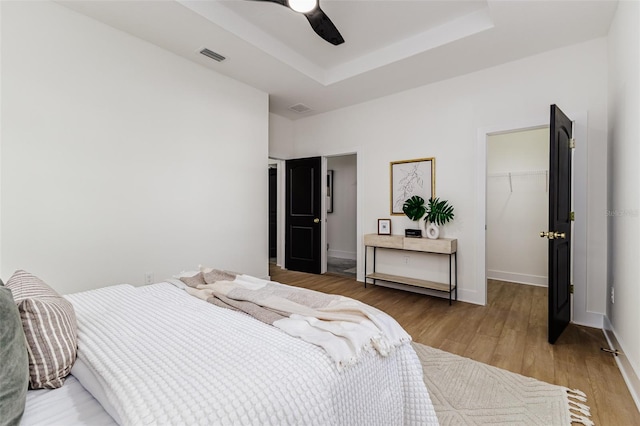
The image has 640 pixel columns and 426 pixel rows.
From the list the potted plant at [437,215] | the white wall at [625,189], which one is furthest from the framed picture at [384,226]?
the white wall at [625,189]

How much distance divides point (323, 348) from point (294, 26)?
308 centimetres

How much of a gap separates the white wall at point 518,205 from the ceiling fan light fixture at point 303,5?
10.4ft

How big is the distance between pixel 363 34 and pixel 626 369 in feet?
11.7

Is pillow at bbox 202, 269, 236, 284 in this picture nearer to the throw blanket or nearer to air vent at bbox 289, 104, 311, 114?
the throw blanket

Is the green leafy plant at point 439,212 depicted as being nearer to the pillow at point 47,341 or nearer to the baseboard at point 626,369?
the baseboard at point 626,369

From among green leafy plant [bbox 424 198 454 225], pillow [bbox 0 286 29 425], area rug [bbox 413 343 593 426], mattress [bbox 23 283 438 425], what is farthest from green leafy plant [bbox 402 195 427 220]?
pillow [bbox 0 286 29 425]

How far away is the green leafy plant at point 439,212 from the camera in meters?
3.63

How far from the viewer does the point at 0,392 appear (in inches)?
28.4

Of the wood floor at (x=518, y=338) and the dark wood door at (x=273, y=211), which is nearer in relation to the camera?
the wood floor at (x=518, y=338)

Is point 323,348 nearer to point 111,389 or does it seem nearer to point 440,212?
point 111,389

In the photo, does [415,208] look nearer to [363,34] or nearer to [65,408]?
[363,34]

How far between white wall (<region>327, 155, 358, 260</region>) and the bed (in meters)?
5.13

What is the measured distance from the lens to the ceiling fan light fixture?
195 centimetres

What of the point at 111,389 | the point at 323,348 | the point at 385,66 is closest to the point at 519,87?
the point at 385,66
